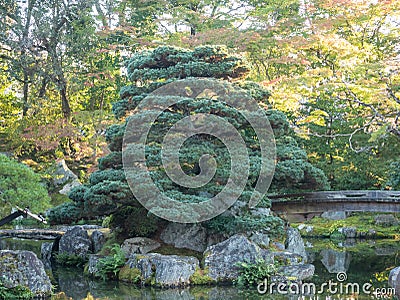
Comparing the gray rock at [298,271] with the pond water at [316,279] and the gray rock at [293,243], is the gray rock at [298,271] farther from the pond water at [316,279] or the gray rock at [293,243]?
the gray rock at [293,243]

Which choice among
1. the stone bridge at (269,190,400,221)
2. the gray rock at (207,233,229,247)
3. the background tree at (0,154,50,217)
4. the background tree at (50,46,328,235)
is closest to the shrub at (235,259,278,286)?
the background tree at (50,46,328,235)

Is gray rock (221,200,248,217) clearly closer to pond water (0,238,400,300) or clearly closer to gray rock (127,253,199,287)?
gray rock (127,253,199,287)

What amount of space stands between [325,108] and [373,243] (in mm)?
4342

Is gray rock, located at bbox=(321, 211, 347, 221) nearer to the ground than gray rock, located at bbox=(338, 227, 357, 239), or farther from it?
farther from it

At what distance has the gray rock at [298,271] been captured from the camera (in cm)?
980

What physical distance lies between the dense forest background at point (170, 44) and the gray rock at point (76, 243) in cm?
321

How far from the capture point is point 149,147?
34.6ft

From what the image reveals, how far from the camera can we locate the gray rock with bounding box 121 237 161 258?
1069 cm

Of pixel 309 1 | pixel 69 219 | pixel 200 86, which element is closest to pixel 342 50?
pixel 309 1

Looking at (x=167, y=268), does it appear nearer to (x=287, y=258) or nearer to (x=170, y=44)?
Answer: (x=287, y=258)

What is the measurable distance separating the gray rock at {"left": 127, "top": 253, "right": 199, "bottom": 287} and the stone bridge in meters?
3.83

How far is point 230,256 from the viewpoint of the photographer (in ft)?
32.5

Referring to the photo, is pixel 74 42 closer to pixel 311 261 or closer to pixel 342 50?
pixel 342 50

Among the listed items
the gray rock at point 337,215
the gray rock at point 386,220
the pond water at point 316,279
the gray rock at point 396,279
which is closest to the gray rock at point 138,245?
the pond water at point 316,279
